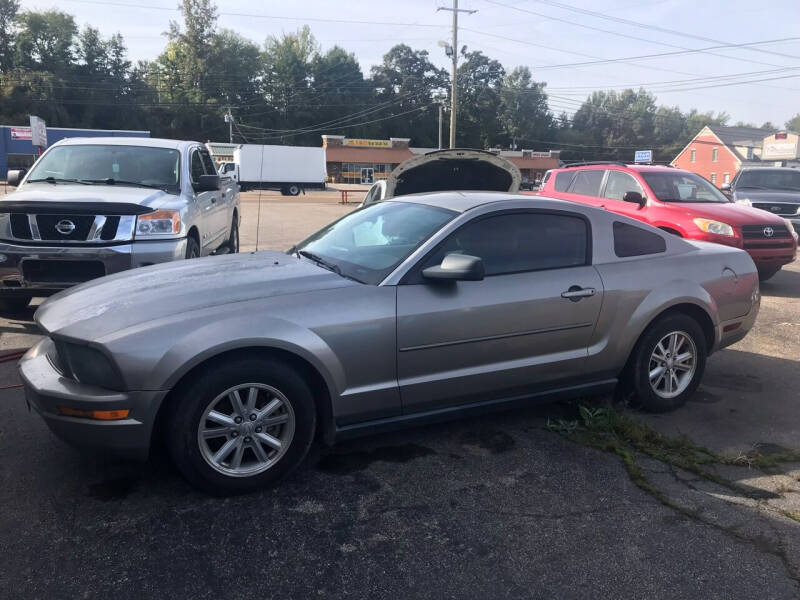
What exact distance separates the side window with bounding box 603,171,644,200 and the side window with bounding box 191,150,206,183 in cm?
639

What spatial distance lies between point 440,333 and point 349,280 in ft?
2.03

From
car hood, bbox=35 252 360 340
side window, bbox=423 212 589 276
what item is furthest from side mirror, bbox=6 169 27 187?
side window, bbox=423 212 589 276

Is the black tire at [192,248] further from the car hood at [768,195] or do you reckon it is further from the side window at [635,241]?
the car hood at [768,195]

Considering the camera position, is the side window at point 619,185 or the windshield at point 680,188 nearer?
the windshield at point 680,188

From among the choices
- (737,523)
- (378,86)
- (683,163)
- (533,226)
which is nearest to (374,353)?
(533,226)

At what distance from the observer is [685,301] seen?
14.5 feet

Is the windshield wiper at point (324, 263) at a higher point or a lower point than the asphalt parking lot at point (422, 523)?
higher

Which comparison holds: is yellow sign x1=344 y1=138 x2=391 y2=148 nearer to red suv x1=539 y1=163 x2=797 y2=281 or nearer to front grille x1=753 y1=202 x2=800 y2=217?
front grille x1=753 y1=202 x2=800 y2=217

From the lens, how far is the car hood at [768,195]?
13.6 m

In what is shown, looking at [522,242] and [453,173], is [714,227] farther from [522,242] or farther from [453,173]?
[522,242]

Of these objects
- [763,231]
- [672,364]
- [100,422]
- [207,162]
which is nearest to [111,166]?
[207,162]

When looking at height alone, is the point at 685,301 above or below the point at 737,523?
above

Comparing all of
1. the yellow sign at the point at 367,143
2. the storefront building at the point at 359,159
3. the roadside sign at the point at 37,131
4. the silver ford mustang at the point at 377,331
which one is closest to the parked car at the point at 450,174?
the silver ford mustang at the point at 377,331

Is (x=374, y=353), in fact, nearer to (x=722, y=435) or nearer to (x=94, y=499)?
(x=94, y=499)
